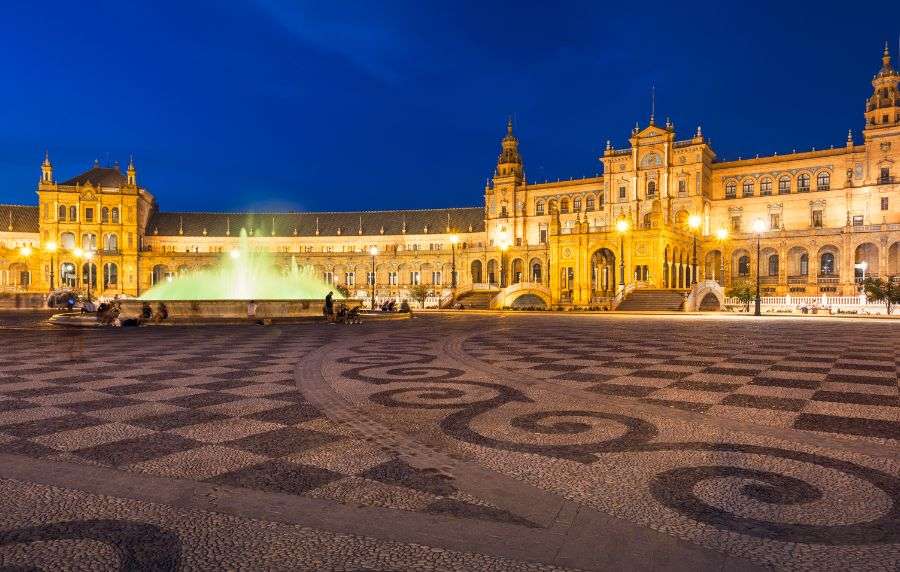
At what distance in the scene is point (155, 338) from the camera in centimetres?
1762

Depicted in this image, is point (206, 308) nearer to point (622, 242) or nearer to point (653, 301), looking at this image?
point (653, 301)

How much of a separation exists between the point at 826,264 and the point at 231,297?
66.4 meters

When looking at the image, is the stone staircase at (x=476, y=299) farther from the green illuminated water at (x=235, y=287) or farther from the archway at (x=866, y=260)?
the archway at (x=866, y=260)

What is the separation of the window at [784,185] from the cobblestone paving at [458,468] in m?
77.2

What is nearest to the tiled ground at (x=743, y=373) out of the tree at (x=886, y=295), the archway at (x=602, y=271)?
the tree at (x=886, y=295)

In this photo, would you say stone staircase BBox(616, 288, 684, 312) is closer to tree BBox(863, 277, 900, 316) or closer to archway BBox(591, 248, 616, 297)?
tree BBox(863, 277, 900, 316)

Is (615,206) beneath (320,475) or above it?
above

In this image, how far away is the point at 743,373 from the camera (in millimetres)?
9664

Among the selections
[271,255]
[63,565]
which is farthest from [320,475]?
[271,255]

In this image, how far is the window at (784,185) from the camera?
76562 millimetres

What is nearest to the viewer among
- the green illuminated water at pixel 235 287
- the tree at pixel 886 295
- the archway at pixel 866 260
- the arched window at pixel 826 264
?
the green illuminated water at pixel 235 287

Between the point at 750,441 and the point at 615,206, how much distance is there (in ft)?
258

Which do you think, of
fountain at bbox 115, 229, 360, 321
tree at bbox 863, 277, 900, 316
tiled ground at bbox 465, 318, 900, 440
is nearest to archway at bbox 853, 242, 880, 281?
tree at bbox 863, 277, 900, 316

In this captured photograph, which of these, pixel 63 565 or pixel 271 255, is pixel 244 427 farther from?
pixel 271 255
